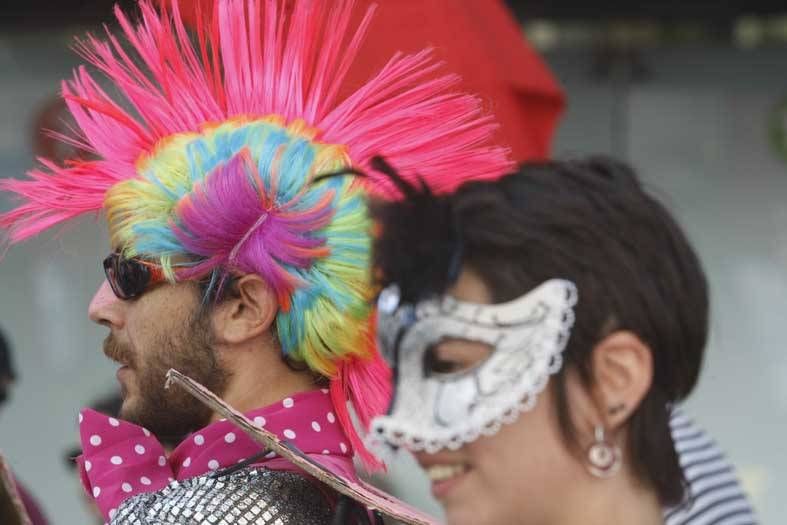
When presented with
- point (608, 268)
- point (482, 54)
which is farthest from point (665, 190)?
point (608, 268)

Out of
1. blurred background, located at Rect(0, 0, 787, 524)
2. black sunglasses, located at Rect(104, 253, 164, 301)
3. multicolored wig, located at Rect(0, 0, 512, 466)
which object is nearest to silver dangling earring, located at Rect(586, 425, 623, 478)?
multicolored wig, located at Rect(0, 0, 512, 466)

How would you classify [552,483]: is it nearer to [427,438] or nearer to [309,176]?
[427,438]

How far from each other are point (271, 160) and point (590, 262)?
2.31 feet

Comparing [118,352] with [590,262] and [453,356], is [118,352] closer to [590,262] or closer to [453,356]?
[453,356]

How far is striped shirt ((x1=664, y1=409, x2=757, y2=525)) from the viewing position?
299 cm

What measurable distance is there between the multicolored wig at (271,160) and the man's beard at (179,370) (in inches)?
3.4

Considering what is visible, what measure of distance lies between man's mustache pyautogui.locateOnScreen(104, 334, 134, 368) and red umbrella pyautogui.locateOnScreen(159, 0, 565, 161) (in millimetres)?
519

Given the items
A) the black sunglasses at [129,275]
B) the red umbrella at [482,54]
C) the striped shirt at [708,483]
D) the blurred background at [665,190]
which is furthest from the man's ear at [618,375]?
the blurred background at [665,190]

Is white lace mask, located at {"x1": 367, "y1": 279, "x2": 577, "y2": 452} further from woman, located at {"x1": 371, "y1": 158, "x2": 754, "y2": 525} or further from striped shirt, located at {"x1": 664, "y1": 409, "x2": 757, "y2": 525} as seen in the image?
striped shirt, located at {"x1": 664, "y1": 409, "x2": 757, "y2": 525}

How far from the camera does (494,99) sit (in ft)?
9.11

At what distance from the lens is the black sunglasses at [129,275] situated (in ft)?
6.36

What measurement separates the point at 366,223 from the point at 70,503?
3.39 metres

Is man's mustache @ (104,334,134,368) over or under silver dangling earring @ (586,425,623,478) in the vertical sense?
over

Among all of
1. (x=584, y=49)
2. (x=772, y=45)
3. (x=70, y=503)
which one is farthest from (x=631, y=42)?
(x=70, y=503)
